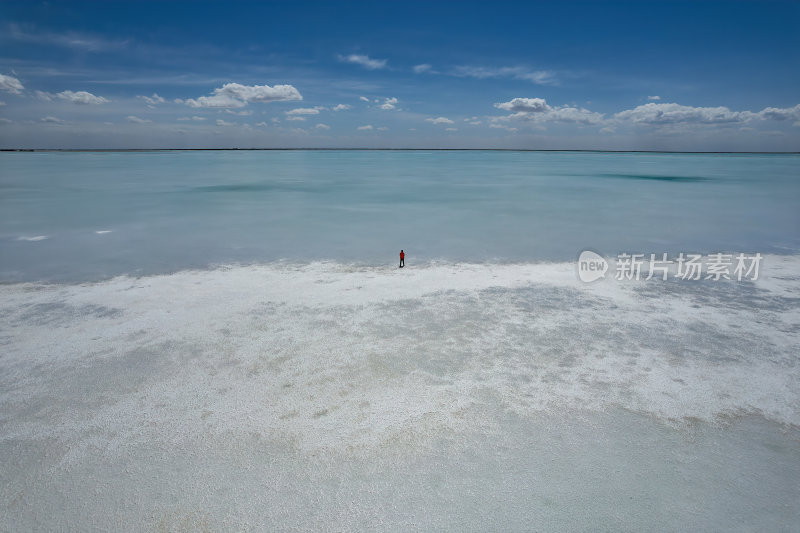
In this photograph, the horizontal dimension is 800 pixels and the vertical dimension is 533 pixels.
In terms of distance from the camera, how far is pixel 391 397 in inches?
195

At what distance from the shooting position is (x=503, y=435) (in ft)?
14.3

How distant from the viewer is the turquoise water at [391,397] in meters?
3.61

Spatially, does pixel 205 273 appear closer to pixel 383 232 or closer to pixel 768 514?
pixel 383 232

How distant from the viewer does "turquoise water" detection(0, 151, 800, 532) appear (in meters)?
3.61
